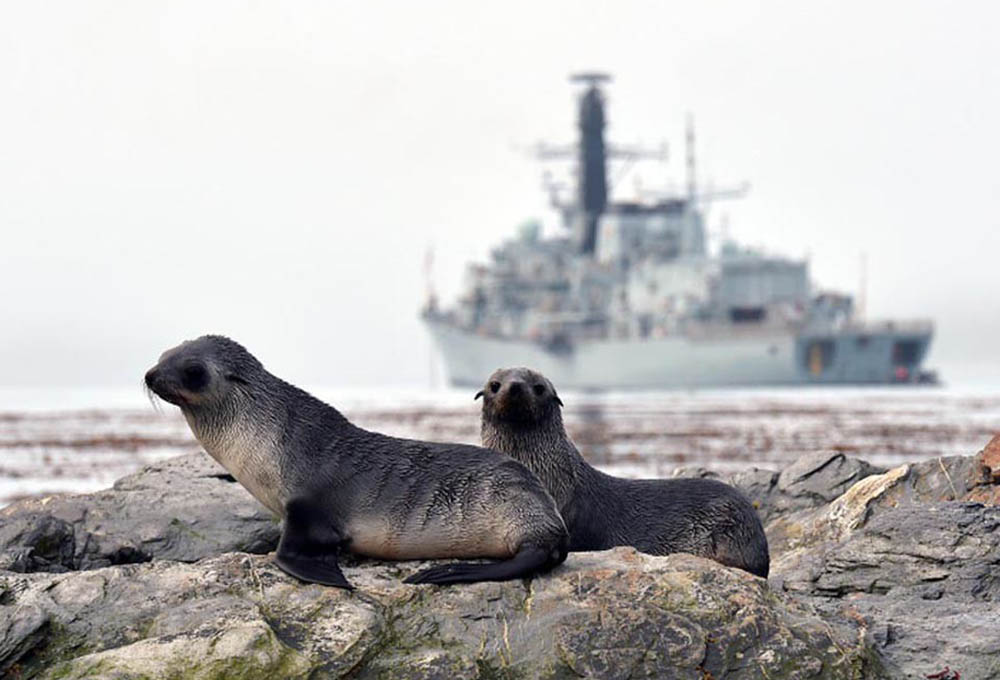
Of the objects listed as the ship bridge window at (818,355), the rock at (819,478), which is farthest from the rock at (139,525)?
the ship bridge window at (818,355)

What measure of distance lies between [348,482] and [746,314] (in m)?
80.6

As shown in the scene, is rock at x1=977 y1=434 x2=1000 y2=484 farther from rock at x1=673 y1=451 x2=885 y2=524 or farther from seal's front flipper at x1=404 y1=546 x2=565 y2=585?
seal's front flipper at x1=404 y1=546 x2=565 y2=585

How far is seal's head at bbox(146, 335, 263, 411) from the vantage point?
7.13 m

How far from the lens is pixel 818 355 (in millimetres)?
80875

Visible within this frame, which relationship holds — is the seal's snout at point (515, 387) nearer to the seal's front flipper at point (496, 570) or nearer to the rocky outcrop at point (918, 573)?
the seal's front flipper at point (496, 570)

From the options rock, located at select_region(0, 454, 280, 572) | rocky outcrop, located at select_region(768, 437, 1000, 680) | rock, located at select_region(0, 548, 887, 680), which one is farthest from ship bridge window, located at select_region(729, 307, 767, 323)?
rock, located at select_region(0, 548, 887, 680)

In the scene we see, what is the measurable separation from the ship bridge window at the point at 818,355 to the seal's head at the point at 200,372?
7463 cm

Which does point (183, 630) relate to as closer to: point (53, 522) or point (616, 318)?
point (53, 522)

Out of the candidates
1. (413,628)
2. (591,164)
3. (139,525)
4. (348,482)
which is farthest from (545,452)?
(591,164)

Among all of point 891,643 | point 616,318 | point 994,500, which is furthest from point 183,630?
point 616,318

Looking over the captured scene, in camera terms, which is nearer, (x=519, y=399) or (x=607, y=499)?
(x=519, y=399)

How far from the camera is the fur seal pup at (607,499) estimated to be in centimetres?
799

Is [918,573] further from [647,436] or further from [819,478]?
[647,436]

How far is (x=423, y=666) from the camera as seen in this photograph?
→ 20.8ft
